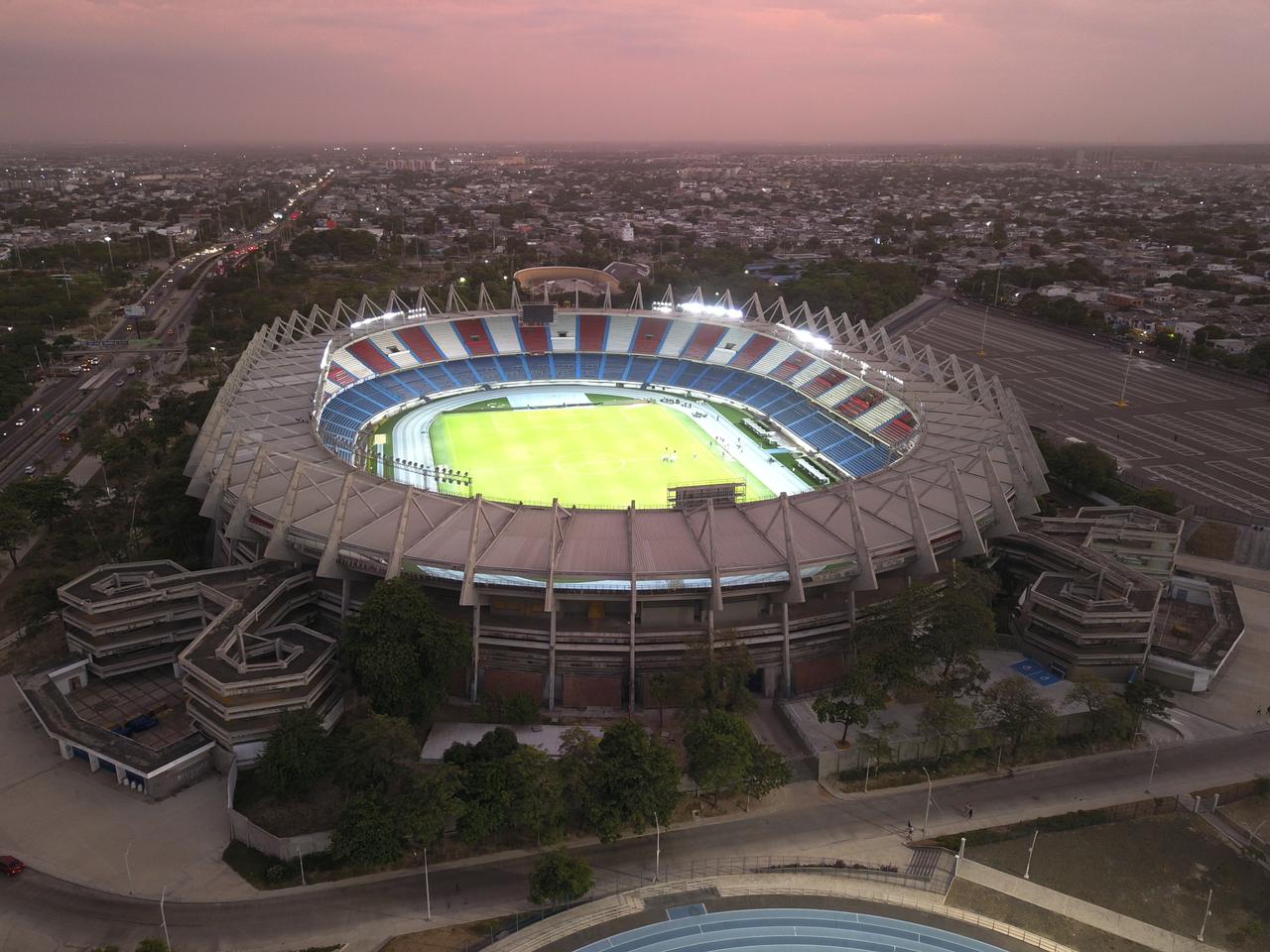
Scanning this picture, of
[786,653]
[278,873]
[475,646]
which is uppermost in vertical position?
[475,646]

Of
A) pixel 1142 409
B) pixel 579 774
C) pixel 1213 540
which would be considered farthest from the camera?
pixel 1142 409

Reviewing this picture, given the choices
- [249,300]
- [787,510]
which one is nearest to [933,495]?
[787,510]

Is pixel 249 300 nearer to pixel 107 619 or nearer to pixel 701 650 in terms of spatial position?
pixel 107 619

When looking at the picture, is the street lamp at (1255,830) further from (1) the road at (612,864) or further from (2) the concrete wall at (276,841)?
(2) the concrete wall at (276,841)

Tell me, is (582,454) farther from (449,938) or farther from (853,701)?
(449,938)

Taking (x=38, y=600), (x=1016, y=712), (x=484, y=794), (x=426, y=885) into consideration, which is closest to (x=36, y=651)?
(x=38, y=600)

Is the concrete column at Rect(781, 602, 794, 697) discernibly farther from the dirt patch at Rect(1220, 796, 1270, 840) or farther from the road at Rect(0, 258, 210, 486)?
the road at Rect(0, 258, 210, 486)

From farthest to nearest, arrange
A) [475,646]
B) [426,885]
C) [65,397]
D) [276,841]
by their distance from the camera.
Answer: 1. [65,397]
2. [475,646]
3. [276,841]
4. [426,885]
